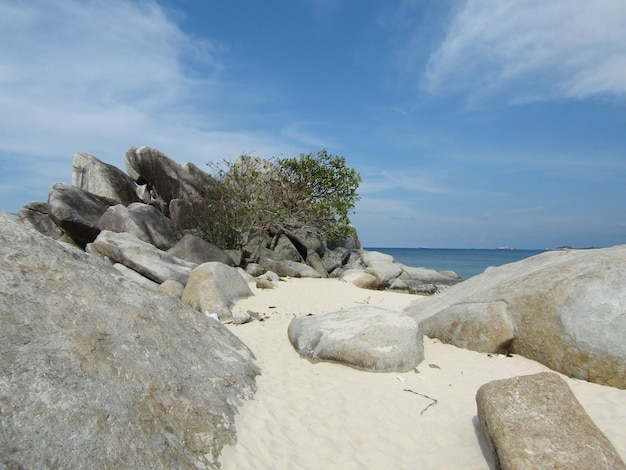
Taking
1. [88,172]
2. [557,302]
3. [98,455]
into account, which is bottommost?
[98,455]

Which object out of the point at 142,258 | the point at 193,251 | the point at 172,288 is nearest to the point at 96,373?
the point at 172,288

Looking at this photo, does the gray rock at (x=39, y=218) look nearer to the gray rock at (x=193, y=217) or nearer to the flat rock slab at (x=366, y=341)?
the gray rock at (x=193, y=217)

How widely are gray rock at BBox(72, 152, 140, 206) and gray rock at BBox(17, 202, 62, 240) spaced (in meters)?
2.59

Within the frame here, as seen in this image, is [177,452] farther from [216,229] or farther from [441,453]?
[216,229]

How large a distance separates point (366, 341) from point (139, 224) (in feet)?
46.2

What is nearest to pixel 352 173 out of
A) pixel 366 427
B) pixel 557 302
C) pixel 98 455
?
pixel 557 302

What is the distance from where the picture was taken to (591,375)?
5.43 m

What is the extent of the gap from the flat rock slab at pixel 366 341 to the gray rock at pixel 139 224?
1243 centimetres

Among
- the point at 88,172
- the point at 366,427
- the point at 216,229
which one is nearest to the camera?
the point at 366,427

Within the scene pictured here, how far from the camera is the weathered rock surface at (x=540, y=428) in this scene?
336cm

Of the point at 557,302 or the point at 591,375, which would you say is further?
the point at 557,302

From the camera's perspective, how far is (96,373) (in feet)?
11.5

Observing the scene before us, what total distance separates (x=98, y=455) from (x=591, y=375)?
581 cm

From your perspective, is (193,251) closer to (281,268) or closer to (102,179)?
(281,268)
